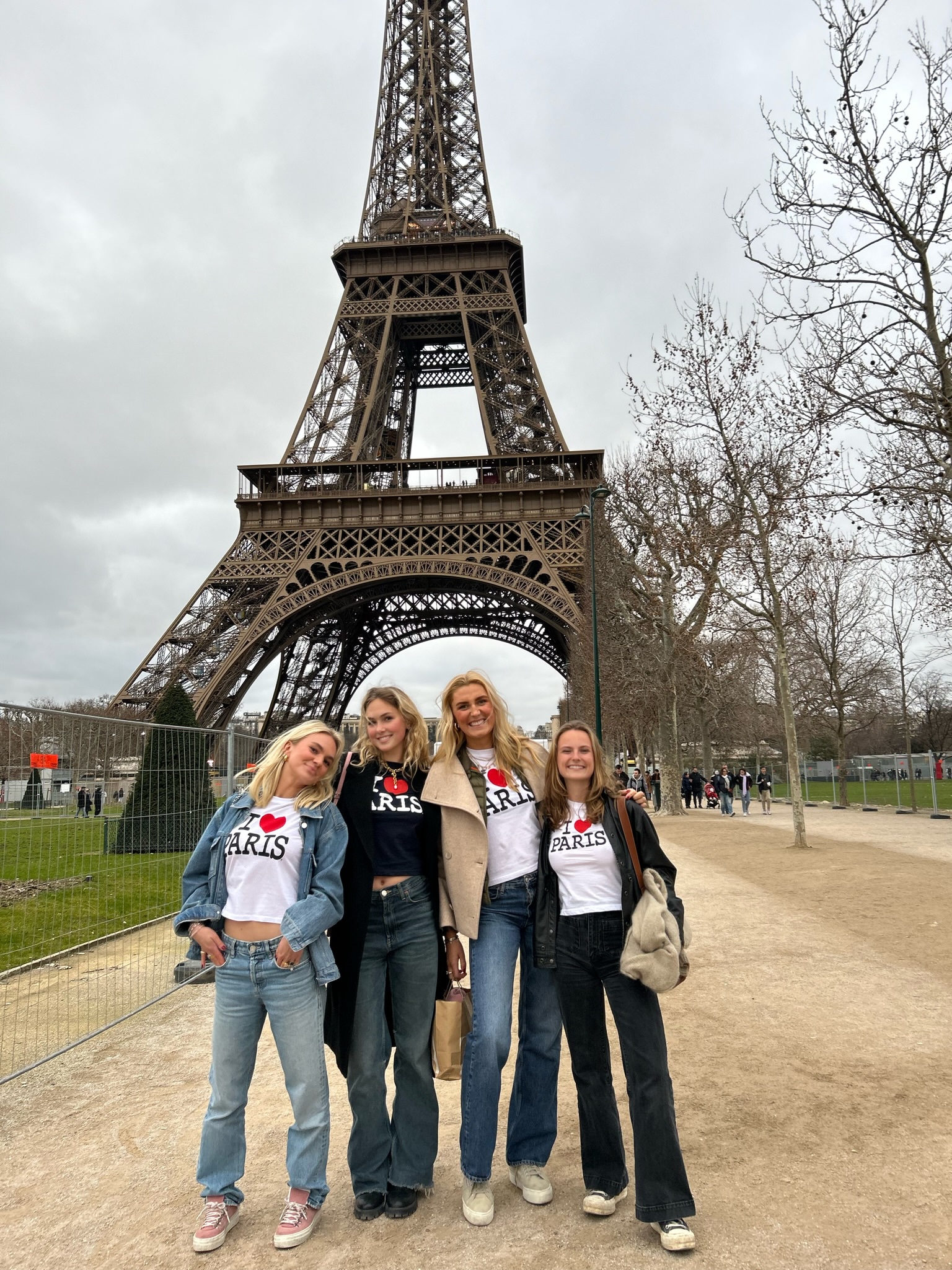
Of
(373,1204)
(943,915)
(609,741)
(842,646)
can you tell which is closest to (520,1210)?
(373,1204)

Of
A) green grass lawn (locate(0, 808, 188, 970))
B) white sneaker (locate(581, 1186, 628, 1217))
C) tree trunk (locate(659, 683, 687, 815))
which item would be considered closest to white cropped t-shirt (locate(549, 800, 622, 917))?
white sneaker (locate(581, 1186, 628, 1217))

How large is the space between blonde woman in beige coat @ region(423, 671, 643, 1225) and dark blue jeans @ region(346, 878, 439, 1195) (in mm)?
134

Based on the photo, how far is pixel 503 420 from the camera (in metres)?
34.3

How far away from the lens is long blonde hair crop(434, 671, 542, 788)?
141 inches

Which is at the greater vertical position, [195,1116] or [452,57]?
[452,57]

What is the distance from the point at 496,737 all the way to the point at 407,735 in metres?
0.38

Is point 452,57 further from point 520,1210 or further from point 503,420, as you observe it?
point 520,1210

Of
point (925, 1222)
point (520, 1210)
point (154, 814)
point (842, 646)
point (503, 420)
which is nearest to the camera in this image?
point (925, 1222)

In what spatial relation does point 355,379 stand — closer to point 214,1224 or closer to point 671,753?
point 671,753

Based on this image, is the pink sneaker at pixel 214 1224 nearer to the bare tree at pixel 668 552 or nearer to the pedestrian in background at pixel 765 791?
the bare tree at pixel 668 552

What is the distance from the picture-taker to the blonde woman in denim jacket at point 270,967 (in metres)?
3.12

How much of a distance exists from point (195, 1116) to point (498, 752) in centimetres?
251

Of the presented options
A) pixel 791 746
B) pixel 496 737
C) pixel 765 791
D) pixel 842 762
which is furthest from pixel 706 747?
pixel 496 737

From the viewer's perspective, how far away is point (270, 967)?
317 centimetres
